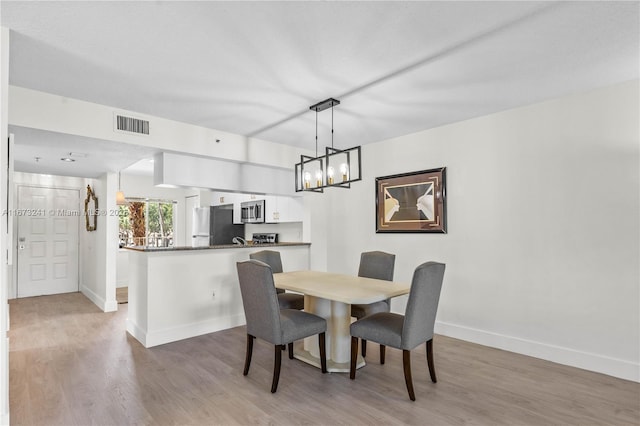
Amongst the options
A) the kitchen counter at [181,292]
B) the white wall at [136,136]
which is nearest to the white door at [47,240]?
the kitchen counter at [181,292]

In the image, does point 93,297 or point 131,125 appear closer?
point 131,125

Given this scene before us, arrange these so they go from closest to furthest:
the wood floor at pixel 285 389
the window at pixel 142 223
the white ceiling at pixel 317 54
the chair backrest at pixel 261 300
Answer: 1. the white ceiling at pixel 317 54
2. the wood floor at pixel 285 389
3. the chair backrest at pixel 261 300
4. the window at pixel 142 223

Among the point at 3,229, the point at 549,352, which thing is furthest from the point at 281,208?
the point at 549,352

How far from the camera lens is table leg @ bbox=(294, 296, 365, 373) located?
3.00 m

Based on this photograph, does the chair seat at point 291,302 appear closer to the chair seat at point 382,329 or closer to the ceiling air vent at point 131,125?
the chair seat at point 382,329

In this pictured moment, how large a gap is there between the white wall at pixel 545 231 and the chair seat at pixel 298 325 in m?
1.81

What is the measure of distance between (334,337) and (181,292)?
1.84m

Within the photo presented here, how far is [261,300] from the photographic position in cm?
259

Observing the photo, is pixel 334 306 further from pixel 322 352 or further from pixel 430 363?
pixel 430 363

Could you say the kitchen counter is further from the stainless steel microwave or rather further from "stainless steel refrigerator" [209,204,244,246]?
"stainless steel refrigerator" [209,204,244,246]

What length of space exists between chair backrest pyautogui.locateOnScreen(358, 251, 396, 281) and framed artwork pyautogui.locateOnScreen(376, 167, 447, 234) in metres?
0.72

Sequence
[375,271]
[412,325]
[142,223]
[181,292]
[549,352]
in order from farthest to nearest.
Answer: [142,223]
[181,292]
[375,271]
[549,352]
[412,325]

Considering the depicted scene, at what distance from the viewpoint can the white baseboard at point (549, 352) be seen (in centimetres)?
276

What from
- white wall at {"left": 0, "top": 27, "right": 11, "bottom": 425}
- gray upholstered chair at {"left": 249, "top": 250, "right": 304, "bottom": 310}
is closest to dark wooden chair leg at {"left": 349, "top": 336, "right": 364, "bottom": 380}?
gray upholstered chair at {"left": 249, "top": 250, "right": 304, "bottom": 310}
